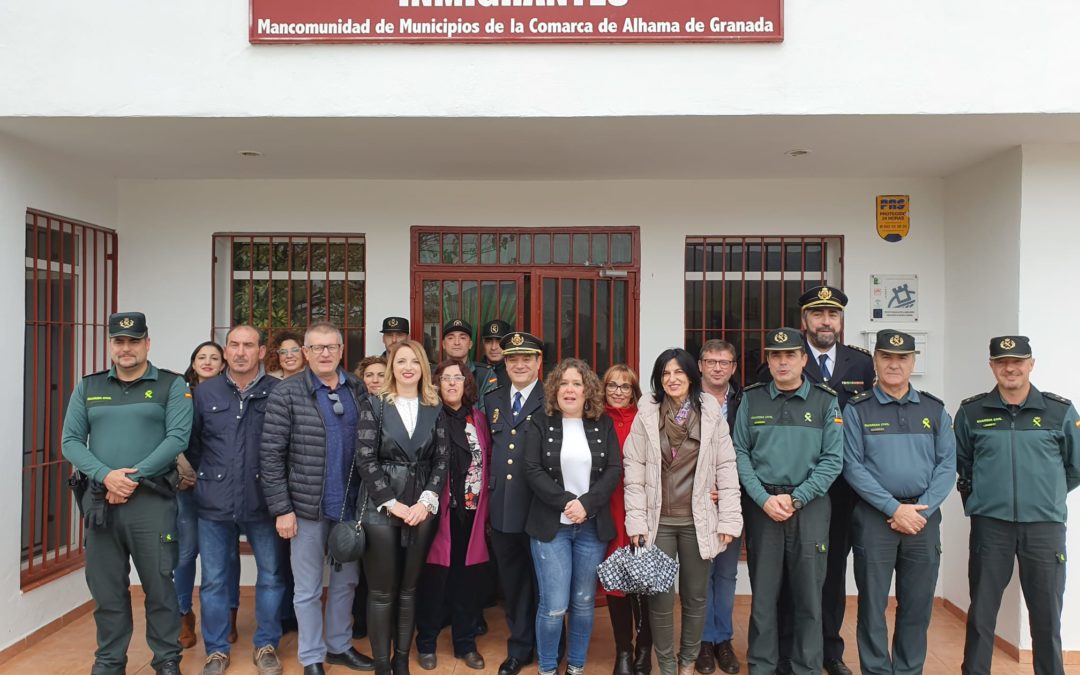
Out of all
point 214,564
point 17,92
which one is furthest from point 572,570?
point 17,92

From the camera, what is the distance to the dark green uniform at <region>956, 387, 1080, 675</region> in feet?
12.5

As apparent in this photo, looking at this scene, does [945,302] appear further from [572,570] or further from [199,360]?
[199,360]

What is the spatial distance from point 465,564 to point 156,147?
3.21 metres

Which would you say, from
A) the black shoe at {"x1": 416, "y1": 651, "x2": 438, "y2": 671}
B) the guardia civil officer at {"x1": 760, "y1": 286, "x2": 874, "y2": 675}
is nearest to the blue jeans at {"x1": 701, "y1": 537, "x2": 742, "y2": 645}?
the guardia civil officer at {"x1": 760, "y1": 286, "x2": 874, "y2": 675}

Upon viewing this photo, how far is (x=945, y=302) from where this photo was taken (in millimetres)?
5449

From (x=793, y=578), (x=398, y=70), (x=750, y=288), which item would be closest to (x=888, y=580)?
(x=793, y=578)

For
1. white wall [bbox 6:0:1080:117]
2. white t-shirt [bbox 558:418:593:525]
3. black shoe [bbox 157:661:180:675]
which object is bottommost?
black shoe [bbox 157:661:180:675]

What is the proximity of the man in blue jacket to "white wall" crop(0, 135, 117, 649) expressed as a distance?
1.24m

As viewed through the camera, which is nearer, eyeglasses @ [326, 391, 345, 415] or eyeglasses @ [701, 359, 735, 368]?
eyeglasses @ [326, 391, 345, 415]

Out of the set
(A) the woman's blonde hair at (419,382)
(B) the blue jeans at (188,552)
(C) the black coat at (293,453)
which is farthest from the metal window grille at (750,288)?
(B) the blue jeans at (188,552)

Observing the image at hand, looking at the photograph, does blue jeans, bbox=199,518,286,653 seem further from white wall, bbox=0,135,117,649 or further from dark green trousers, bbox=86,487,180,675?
white wall, bbox=0,135,117,649

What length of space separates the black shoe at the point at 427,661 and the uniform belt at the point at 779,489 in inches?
82.7

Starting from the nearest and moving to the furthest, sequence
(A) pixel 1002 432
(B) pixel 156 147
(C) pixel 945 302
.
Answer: (A) pixel 1002 432, (B) pixel 156 147, (C) pixel 945 302

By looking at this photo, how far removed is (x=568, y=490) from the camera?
3879mm
